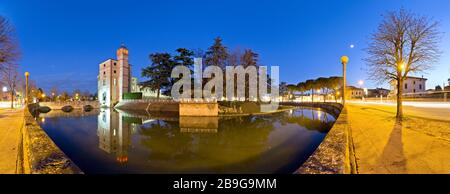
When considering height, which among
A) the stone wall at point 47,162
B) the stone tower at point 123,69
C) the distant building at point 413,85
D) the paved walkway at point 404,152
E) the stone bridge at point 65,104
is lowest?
the stone bridge at point 65,104

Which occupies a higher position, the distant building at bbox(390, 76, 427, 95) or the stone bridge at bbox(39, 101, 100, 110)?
the distant building at bbox(390, 76, 427, 95)

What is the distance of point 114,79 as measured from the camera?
5891 cm

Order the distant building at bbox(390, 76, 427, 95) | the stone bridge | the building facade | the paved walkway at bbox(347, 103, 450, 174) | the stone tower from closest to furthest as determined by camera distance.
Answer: the paved walkway at bbox(347, 103, 450, 174), the stone bridge, the distant building at bbox(390, 76, 427, 95), the building facade, the stone tower

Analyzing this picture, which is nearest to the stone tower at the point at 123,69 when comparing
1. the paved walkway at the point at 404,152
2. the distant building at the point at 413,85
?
the paved walkway at the point at 404,152

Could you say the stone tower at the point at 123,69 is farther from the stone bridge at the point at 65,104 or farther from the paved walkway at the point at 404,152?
the paved walkway at the point at 404,152

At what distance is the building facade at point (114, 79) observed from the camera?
2276 inches

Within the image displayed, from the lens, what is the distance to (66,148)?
381 inches

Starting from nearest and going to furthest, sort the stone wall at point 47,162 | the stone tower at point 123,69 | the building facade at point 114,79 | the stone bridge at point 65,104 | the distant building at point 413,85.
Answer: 1. the stone wall at point 47,162
2. the stone bridge at point 65,104
3. the distant building at point 413,85
4. the building facade at point 114,79
5. the stone tower at point 123,69

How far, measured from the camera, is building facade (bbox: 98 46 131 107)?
5781 cm

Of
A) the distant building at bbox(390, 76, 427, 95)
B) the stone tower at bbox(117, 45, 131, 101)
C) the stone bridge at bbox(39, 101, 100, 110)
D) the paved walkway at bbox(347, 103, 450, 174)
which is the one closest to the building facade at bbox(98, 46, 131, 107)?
the stone tower at bbox(117, 45, 131, 101)

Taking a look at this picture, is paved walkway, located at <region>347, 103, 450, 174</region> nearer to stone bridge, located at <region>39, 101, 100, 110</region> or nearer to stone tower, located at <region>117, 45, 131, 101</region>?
stone tower, located at <region>117, 45, 131, 101</region>

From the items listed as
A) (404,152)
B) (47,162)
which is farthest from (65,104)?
(404,152)
